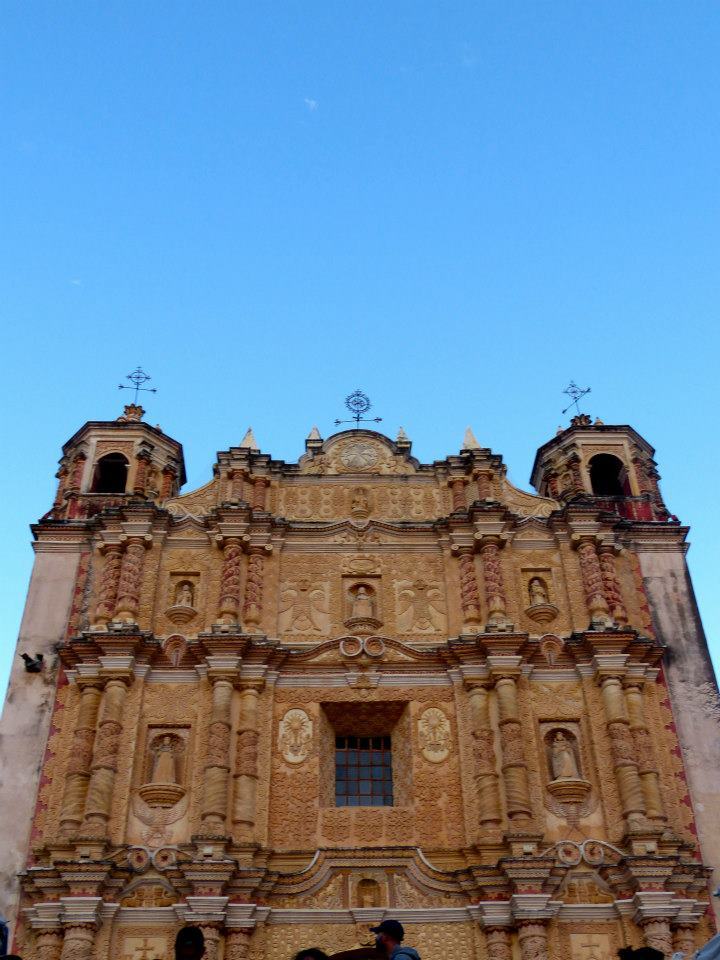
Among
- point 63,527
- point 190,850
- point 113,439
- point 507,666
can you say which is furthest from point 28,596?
point 507,666

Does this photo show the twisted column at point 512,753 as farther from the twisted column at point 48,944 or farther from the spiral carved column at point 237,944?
the twisted column at point 48,944

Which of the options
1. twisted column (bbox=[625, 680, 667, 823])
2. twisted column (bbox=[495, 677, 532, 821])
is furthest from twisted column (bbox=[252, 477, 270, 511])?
twisted column (bbox=[625, 680, 667, 823])

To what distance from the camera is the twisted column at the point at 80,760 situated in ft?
49.2

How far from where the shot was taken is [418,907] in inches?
574

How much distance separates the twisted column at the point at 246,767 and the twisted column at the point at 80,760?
231cm

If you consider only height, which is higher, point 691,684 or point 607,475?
point 607,475

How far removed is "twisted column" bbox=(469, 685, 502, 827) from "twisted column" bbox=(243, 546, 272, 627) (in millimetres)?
3970

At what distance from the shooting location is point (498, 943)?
1405 centimetres

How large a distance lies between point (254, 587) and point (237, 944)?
6.00 meters

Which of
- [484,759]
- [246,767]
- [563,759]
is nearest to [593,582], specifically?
[563,759]

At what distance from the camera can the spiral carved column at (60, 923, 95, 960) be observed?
13641 mm

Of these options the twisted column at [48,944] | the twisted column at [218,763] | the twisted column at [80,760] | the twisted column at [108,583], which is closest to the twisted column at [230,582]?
the twisted column at [218,763]

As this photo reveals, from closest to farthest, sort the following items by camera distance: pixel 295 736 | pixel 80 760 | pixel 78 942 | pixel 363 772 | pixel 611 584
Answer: pixel 78 942 → pixel 80 760 → pixel 295 736 → pixel 363 772 → pixel 611 584

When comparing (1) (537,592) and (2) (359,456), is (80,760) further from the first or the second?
(1) (537,592)
